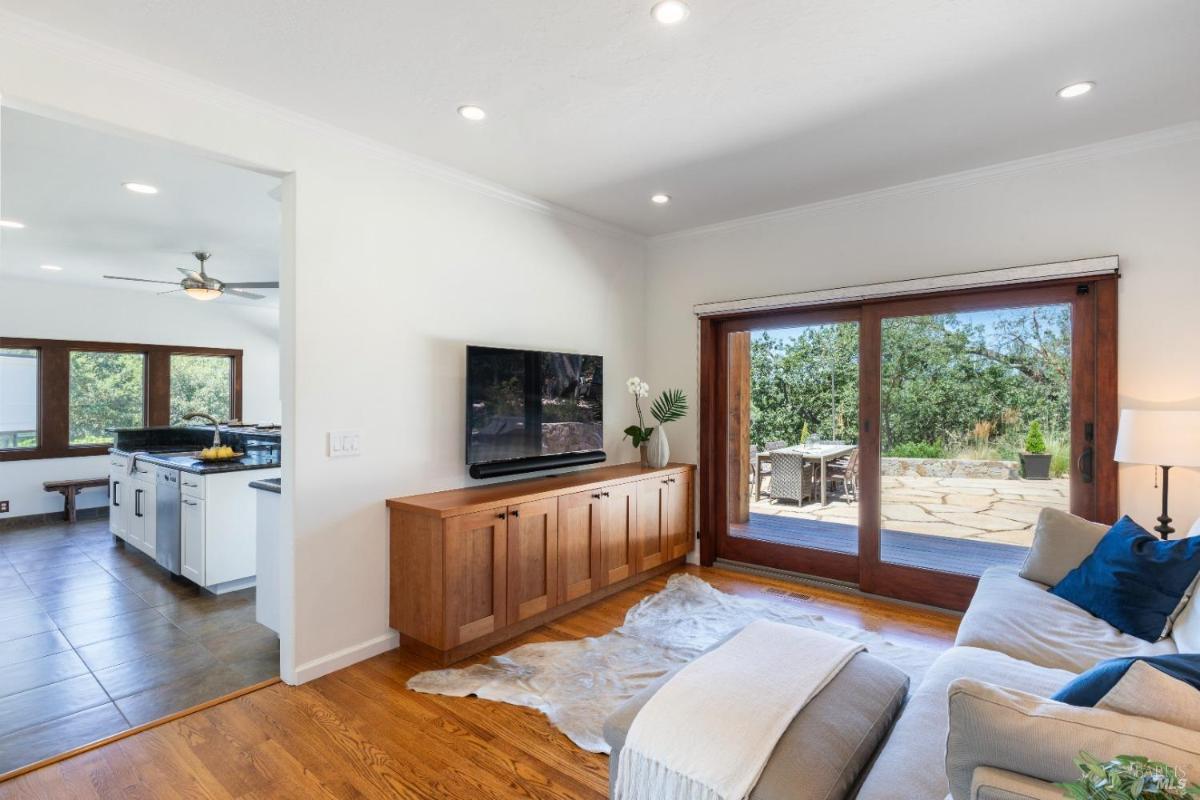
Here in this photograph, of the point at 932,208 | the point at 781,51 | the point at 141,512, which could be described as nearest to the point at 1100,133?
the point at 932,208

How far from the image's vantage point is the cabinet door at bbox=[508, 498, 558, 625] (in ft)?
10.5

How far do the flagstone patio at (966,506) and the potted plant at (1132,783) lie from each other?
10.1ft

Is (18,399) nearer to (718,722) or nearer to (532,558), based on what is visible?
(532,558)

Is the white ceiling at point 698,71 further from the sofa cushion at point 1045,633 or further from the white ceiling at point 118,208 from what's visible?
the sofa cushion at point 1045,633

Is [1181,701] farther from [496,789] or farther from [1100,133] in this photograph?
[1100,133]

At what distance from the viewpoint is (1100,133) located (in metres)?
2.97

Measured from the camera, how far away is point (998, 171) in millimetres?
3396

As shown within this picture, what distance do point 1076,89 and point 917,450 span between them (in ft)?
6.75

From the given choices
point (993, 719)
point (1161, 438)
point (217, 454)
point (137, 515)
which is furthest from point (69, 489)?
point (1161, 438)

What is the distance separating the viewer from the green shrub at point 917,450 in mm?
3698

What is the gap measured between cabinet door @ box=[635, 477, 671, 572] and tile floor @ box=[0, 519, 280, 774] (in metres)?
2.24

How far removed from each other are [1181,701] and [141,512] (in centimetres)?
595

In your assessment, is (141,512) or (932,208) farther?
(141,512)

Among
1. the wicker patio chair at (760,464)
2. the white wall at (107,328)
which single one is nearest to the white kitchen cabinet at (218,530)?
the white wall at (107,328)
